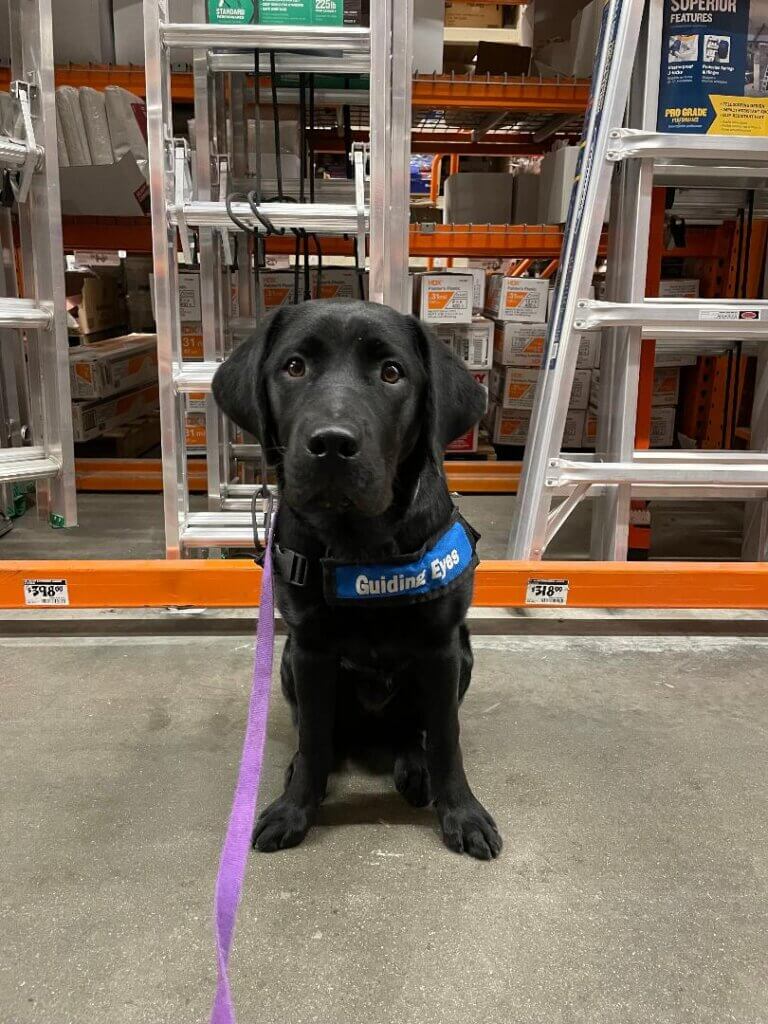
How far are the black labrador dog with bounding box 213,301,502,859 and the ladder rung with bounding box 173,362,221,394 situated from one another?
0.93m

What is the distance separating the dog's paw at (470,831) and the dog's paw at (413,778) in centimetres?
9

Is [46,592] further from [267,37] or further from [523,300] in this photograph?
[523,300]

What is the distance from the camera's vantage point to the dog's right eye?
49.0 inches

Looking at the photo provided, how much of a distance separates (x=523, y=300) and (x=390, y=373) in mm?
3108

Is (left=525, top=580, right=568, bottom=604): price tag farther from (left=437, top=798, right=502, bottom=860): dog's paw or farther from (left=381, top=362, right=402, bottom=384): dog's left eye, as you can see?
(left=381, top=362, right=402, bottom=384): dog's left eye

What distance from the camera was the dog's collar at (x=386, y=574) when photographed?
49.4 inches

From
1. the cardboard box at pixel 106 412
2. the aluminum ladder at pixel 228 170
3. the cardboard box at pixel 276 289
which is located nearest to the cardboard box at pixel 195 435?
the cardboard box at pixel 106 412

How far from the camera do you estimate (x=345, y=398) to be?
3.75 ft

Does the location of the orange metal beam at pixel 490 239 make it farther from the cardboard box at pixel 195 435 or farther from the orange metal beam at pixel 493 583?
the orange metal beam at pixel 493 583

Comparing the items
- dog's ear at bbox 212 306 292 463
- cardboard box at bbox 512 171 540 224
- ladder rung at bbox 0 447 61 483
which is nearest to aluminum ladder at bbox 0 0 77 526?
ladder rung at bbox 0 447 61 483

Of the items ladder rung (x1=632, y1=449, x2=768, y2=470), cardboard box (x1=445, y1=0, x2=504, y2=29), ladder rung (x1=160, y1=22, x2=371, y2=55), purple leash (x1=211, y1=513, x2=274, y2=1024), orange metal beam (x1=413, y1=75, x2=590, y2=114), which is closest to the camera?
purple leash (x1=211, y1=513, x2=274, y2=1024)

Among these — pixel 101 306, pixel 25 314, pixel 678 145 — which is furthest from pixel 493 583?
pixel 101 306

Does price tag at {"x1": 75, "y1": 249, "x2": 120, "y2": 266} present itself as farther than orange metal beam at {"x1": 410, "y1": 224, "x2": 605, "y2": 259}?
Yes

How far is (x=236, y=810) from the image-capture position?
0.96 m
